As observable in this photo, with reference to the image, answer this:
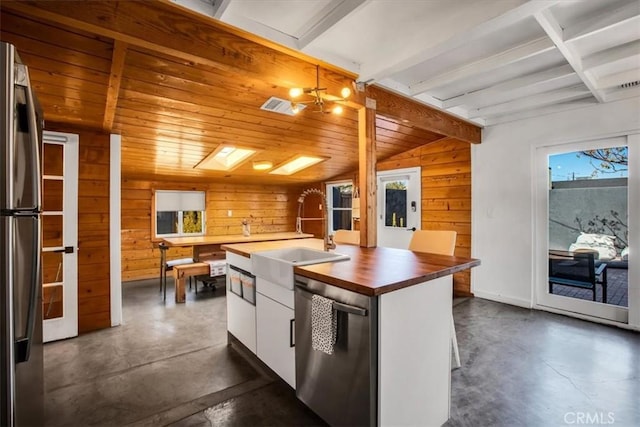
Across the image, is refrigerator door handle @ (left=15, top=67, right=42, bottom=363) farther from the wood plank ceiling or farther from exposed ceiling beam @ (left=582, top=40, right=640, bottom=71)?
exposed ceiling beam @ (left=582, top=40, right=640, bottom=71)

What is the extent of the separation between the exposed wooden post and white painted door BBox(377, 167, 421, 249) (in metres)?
2.29

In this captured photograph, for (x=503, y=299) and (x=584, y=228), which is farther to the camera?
(x=503, y=299)

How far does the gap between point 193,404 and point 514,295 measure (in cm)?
382

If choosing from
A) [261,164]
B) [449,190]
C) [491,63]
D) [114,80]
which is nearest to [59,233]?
[114,80]

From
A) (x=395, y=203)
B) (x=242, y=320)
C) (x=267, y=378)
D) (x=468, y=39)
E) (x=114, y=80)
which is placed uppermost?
(x=468, y=39)

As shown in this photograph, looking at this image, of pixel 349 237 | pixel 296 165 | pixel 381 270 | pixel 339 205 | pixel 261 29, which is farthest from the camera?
pixel 339 205

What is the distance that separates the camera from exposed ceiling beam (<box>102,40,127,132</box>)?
1.92 metres

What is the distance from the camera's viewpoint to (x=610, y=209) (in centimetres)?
329

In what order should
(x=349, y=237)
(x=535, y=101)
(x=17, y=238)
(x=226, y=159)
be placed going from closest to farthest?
(x=17, y=238)
(x=349, y=237)
(x=535, y=101)
(x=226, y=159)

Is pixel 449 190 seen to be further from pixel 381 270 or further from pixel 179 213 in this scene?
pixel 179 213

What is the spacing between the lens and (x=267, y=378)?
230 cm

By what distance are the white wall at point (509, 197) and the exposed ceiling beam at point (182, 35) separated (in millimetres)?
2856

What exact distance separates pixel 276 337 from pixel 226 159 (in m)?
3.53

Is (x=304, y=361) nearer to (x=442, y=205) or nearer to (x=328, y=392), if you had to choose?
(x=328, y=392)
